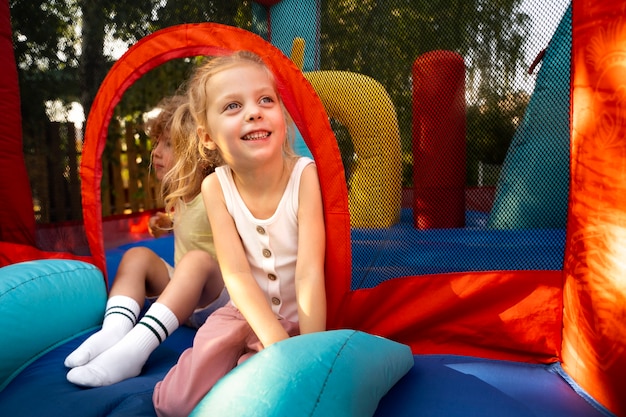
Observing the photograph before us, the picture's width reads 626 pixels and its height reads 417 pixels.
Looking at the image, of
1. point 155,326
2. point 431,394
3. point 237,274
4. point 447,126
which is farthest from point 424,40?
point 155,326

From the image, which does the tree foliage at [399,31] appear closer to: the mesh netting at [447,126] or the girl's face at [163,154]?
the mesh netting at [447,126]

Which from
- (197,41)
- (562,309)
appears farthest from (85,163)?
(562,309)

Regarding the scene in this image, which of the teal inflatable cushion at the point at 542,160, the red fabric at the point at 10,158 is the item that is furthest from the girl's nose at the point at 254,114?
the red fabric at the point at 10,158

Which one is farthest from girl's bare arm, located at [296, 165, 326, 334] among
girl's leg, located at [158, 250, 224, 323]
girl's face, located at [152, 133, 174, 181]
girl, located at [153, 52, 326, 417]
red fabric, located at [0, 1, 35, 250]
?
red fabric, located at [0, 1, 35, 250]

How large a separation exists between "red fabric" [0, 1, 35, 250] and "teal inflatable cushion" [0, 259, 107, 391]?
24.2 inches

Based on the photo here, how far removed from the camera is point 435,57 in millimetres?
1457

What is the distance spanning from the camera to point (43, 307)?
1582 mm

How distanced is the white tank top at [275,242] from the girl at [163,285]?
0.23 meters

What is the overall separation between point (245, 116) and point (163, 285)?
2.66 ft

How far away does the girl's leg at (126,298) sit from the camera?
1491 millimetres

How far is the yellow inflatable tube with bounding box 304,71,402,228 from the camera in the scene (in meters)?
1.52

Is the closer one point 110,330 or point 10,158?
point 110,330

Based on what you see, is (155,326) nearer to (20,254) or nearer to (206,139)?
(206,139)

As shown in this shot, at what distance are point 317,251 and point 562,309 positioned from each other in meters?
0.57
